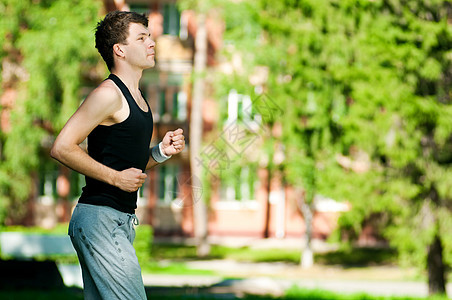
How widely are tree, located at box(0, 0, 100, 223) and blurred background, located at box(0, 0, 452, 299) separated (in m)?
0.05

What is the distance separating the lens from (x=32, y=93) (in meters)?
20.2

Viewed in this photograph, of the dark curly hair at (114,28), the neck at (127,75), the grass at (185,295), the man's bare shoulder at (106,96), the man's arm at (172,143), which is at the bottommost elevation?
the grass at (185,295)

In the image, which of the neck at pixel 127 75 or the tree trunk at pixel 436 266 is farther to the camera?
the tree trunk at pixel 436 266

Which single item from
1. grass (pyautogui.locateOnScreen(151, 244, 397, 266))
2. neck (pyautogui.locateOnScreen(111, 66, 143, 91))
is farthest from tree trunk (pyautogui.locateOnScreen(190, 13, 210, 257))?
neck (pyautogui.locateOnScreen(111, 66, 143, 91))

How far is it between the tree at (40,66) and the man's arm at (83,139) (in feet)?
55.2

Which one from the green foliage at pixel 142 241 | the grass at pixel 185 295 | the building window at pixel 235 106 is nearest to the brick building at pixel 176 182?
the building window at pixel 235 106

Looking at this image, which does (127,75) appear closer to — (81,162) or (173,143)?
(173,143)

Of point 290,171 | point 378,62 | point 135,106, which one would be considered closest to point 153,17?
point 290,171

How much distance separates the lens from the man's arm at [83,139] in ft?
10.0

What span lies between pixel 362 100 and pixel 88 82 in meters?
15.5

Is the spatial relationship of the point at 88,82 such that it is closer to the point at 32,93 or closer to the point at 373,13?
the point at 32,93

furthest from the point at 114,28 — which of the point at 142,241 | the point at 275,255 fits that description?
the point at 275,255

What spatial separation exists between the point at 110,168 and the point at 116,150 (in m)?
0.12

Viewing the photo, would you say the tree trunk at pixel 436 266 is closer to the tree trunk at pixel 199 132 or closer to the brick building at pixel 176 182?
the tree trunk at pixel 199 132
